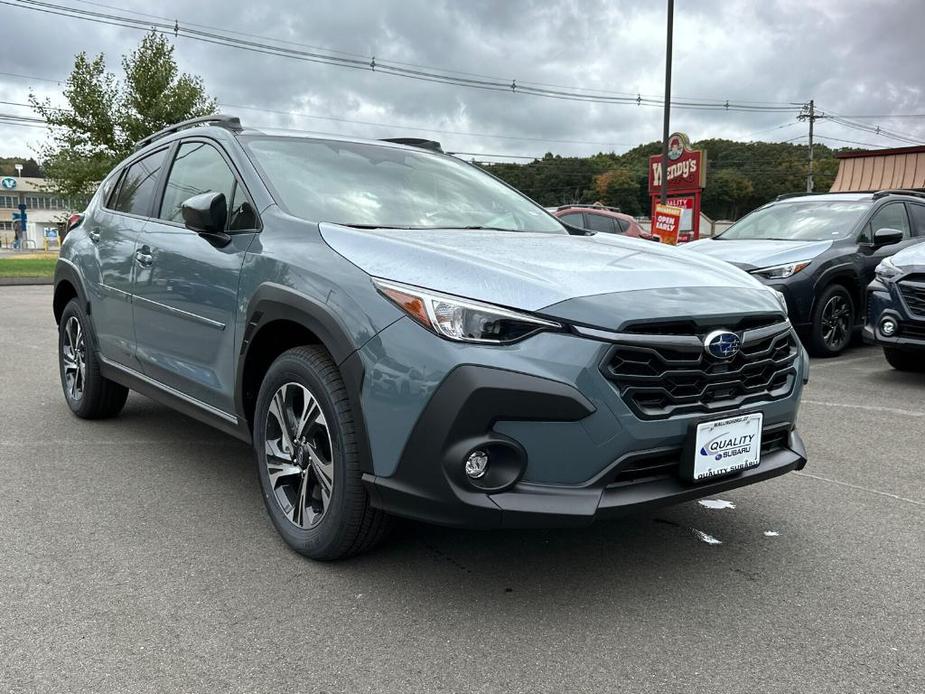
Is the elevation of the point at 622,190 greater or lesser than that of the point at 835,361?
greater

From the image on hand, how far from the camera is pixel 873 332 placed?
6824 millimetres

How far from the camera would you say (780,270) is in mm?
7828

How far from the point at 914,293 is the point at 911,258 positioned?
0.40 m

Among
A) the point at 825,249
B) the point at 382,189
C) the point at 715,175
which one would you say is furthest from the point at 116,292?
the point at 715,175

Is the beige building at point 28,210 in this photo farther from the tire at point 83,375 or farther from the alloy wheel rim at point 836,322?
the alloy wheel rim at point 836,322

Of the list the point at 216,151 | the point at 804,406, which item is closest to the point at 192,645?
the point at 216,151

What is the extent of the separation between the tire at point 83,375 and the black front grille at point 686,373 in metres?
3.52

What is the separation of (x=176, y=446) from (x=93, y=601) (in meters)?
2.01

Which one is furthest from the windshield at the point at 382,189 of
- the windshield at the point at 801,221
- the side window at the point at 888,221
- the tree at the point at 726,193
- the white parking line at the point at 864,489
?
the tree at the point at 726,193

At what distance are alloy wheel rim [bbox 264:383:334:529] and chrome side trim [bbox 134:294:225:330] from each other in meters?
0.56

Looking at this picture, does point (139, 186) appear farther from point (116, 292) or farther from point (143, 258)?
point (143, 258)

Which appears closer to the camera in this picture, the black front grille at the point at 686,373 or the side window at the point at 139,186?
the black front grille at the point at 686,373

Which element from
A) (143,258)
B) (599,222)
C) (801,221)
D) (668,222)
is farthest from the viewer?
(599,222)

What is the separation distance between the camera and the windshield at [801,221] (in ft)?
28.1
